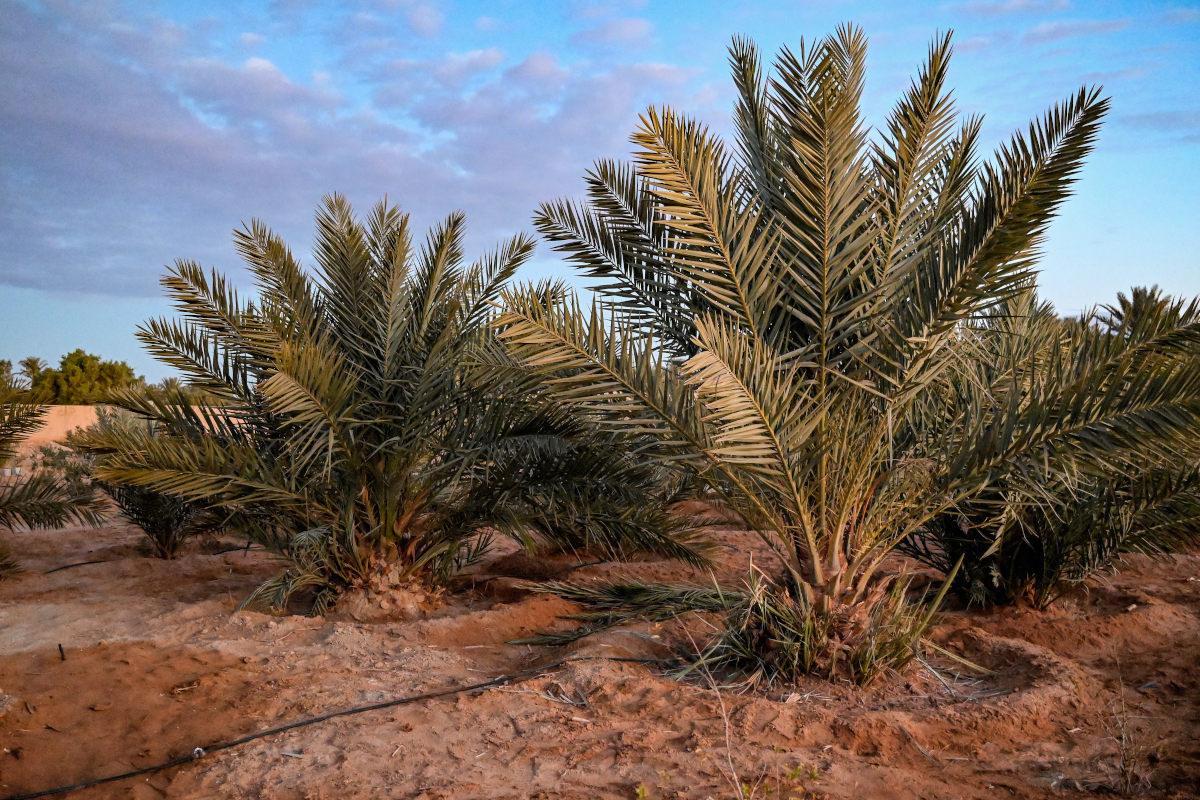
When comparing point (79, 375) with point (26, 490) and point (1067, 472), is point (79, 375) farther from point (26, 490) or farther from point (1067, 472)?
point (1067, 472)

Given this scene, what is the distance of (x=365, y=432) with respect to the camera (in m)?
6.68

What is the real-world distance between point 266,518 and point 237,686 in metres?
2.23

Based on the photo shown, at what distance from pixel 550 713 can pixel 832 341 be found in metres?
2.51

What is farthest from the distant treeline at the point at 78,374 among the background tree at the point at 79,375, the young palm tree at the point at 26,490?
the young palm tree at the point at 26,490

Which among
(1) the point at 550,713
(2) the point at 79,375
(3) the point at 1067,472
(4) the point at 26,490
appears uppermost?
(2) the point at 79,375

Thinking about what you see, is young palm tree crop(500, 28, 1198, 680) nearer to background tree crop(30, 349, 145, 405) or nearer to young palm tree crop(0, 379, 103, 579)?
young palm tree crop(0, 379, 103, 579)

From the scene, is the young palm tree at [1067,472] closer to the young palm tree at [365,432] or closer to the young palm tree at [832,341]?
the young palm tree at [832,341]

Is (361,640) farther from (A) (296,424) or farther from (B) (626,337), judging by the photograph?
(B) (626,337)

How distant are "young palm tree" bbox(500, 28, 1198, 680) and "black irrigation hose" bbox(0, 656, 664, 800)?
989 mm

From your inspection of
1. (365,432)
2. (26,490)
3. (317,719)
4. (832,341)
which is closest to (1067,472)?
(832,341)

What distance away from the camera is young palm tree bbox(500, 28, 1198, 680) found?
4379 mm

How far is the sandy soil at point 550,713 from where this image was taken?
3.75m

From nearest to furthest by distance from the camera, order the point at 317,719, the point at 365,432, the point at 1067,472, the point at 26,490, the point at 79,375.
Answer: the point at 317,719 < the point at 1067,472 < the point at 365,432 < the point at 26,490 < the point at 79,375

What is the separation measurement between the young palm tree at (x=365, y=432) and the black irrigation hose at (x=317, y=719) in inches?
57.3
